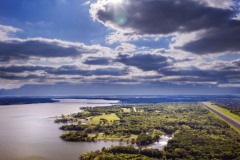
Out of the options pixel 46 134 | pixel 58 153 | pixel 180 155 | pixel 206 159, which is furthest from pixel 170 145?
pixel 46 134

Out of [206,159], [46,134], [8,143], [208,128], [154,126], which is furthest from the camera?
[154,126]

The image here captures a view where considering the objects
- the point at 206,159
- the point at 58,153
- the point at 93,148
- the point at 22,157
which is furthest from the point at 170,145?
the point at 22,157

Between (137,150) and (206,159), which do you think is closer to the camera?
(206,159)

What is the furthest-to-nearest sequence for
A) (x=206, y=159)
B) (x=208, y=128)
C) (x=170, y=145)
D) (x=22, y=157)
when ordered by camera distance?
1. (x=208, y=128)
2. (x=170, y=145)
3. (x=22, y=157)
4. (x=206, y=159)

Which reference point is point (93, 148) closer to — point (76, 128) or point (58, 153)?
point (58, 153)

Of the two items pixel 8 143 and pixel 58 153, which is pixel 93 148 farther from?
pixel 8 143

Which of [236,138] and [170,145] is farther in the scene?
[236,138]

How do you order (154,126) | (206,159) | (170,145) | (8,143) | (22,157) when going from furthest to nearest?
(154,126), (8,143), (170,145), (22,157), (206,159)

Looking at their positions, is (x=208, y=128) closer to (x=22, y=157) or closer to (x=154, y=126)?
(x=154, y=126)

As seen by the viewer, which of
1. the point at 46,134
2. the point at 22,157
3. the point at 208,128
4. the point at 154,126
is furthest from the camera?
the point at 154,126
